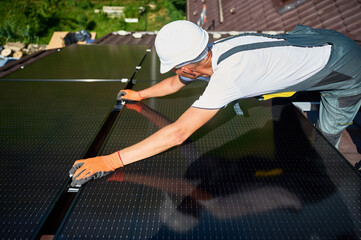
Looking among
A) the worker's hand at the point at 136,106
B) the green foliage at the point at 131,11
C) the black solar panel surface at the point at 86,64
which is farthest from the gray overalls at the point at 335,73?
the green foliage at the point at 131,11

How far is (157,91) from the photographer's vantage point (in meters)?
2.34

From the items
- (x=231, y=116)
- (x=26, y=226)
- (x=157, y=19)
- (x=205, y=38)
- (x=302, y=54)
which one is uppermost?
(x=205, y=38)

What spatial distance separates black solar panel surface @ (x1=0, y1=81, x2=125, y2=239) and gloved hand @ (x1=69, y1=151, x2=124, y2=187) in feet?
0.22

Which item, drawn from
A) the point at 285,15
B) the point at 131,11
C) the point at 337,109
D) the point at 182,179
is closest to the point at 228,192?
the point at 182,179

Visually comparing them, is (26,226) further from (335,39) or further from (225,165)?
(335,39)

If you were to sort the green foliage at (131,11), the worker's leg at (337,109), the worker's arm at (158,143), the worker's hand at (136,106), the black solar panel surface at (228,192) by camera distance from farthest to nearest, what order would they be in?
the green foliage at (131,11) → the worker's hand at (136,106) → the worker's leg at (337,109) → the worker's arm at (158,143) → the black solar panel surface at (228,192)

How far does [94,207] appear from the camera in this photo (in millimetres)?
1163

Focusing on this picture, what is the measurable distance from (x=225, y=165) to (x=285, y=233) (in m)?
0.52

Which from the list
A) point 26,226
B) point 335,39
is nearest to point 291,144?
point 335,39

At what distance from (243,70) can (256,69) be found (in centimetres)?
14

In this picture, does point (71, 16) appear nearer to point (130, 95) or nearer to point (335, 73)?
point (130, 95)

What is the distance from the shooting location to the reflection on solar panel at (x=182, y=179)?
108 centimetres

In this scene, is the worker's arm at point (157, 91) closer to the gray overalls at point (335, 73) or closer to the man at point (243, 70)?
the man at point (243, 70)

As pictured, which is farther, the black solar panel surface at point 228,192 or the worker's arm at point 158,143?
the worker's arm at point 158,143
